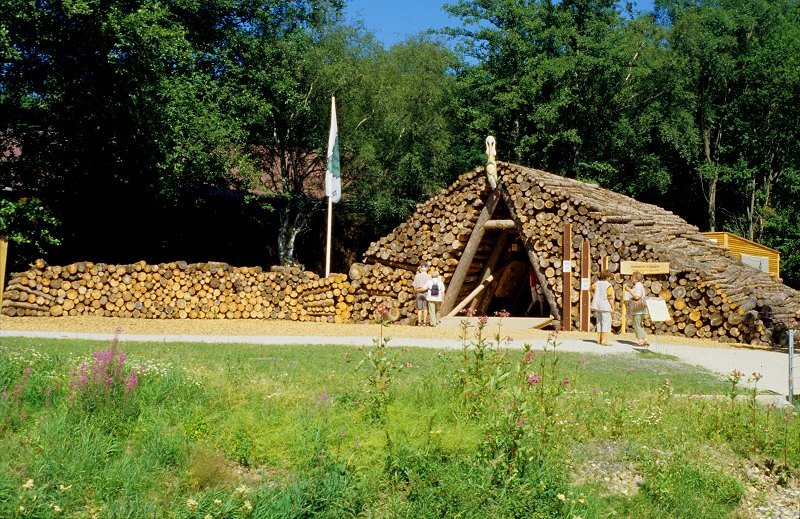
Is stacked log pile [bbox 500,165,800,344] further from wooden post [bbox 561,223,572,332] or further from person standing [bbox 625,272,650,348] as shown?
person standing [bbox 625,272,650,348]

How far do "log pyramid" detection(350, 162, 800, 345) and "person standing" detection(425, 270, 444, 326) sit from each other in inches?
47.0

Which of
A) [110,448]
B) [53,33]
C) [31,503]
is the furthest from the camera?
[53,33]

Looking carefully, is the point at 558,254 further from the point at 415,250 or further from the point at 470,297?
the point at 415,250

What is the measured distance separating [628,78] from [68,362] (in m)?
25.3

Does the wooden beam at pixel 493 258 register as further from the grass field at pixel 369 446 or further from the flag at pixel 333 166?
the grass field at pixel 369 446

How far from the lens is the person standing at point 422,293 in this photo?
18.1 meters

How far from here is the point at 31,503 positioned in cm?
499

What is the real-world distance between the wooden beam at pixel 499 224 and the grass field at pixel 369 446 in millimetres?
10920

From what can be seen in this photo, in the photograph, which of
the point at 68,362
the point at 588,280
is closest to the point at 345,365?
the point at 68,362

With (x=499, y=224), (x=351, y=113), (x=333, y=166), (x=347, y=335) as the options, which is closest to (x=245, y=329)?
(x=347, y=335)

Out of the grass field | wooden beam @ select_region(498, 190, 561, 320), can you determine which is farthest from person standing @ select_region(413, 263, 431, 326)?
the grass field

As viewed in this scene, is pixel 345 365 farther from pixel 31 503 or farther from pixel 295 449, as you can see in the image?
pixel 31 503

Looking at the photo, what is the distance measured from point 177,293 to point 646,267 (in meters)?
10.8

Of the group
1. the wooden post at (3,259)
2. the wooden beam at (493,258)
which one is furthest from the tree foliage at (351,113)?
the wooden beam at (493,258)
